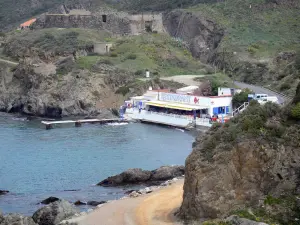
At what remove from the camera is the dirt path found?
32344 millimetres

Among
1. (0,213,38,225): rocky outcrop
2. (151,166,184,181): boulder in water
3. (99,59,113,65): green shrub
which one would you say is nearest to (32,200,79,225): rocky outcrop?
(0,213,38,225): rocky outcrop

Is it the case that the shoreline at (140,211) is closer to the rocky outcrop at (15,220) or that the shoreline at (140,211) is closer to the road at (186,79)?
the rocky outcrop at (15,220)

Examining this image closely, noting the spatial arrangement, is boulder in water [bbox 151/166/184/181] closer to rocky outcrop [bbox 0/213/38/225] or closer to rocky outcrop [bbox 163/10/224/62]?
rocky outcrop [bbox 0/213/38/225]

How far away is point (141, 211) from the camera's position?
1339 inches

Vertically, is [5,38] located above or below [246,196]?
above

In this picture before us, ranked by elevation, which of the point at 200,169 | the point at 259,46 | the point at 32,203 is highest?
the point at 259,46

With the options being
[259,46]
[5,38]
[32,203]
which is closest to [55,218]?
[32,203]

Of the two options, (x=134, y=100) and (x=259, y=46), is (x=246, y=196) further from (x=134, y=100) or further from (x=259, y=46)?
(x=259, y=46)

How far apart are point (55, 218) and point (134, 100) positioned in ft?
140

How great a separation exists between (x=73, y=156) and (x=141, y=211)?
835 inches

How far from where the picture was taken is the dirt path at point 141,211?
32344mm

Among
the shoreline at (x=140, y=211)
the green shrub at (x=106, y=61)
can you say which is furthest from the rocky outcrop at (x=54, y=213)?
Result: the green shrub at (x=106, y=61)

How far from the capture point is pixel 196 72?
92188 mm

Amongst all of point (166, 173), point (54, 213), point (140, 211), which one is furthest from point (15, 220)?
point (166, 173)
